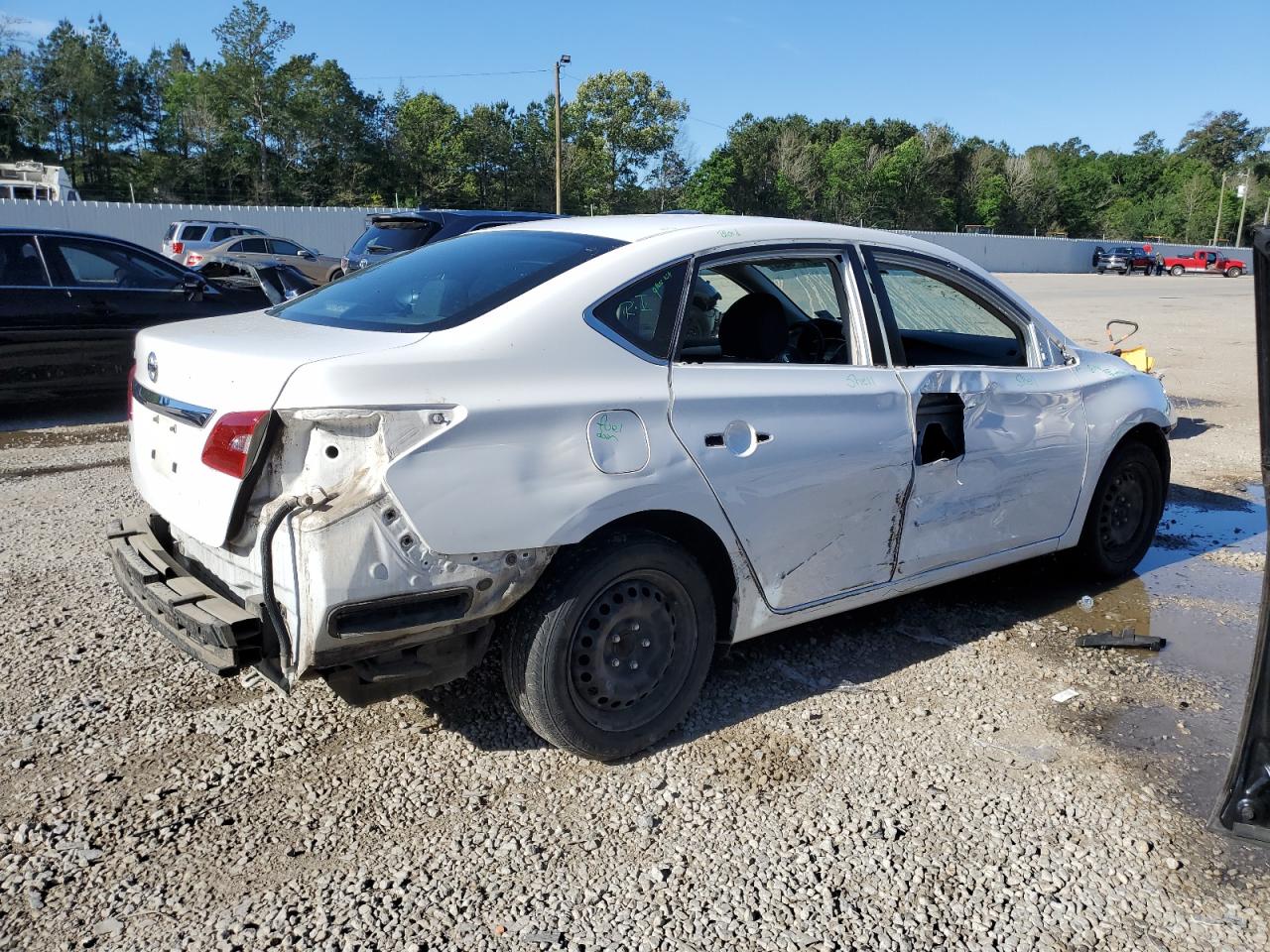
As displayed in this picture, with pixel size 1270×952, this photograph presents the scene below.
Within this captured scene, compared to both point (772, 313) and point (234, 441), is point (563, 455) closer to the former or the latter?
point (234, 441)

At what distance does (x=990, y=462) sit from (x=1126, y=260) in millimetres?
59128

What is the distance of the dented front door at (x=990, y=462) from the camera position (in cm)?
392

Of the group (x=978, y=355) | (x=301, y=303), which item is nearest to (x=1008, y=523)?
(x=978, y=355)

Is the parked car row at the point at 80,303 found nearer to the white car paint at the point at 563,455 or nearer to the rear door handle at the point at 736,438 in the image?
the white car paint at the point at 563,455

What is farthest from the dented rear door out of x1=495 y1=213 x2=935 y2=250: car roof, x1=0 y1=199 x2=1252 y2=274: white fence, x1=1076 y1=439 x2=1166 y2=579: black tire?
x1=0 y1=199 x2=1252 y2=274: white fence

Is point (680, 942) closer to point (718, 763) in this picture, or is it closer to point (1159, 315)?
point (718, 763)

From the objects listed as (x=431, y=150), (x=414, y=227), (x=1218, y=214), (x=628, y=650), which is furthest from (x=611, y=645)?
(x=1218, y=214)

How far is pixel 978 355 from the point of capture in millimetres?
4766

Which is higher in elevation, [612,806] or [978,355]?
[978,355]

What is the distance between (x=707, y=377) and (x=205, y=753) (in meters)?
2.05

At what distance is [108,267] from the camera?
29.0 feet

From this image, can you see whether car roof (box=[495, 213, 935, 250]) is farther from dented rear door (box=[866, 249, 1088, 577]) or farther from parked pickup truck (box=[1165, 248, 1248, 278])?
parked pickup truck (box=[1165, 248, 1248, 278])

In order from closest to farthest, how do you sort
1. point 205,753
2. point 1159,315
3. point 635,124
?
point 205,753, point 1159,315, point 635,124

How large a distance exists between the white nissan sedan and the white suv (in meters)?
23.9
